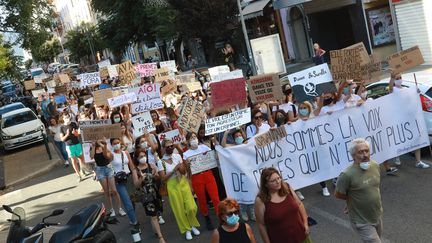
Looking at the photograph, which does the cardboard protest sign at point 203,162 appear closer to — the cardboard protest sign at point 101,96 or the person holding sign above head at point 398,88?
the person holding sign above head at point 398,88

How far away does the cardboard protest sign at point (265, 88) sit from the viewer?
9867 millimetres

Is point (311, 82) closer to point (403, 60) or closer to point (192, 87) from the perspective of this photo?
point (403, 60)

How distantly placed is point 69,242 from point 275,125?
4041 mm

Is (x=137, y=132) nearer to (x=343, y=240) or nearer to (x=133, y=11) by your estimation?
(x=343, y=240)

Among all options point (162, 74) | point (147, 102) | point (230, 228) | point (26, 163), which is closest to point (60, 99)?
→ point (26, 163)

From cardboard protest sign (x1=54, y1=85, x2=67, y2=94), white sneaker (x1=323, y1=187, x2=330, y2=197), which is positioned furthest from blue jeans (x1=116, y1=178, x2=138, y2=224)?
cardboard protest sign (x1=54, y1=85, x2=67, y2=94)

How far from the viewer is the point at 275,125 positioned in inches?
355

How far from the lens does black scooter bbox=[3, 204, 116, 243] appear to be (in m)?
6.26

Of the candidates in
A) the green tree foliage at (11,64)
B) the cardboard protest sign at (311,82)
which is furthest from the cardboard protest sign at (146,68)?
the green tree foliage at (11,64)

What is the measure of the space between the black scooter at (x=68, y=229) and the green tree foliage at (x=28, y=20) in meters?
23.2

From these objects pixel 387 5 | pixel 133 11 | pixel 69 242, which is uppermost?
pixel 133 11

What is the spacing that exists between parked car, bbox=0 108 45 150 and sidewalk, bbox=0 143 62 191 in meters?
0.34

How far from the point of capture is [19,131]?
73.5ft

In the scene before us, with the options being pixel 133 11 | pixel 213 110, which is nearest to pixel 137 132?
pixel 213 110
